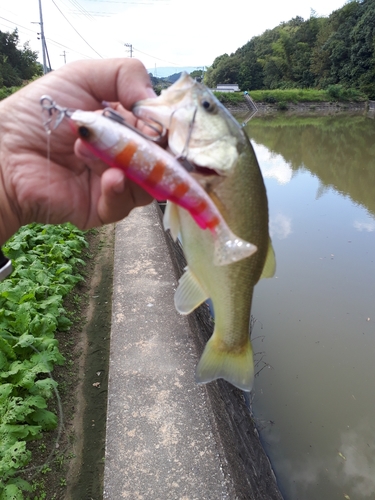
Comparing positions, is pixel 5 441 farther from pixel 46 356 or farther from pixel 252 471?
pixel 252 471

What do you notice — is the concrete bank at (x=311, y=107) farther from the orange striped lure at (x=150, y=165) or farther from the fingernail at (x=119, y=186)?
the orange striped lure at (x=150, y=165)

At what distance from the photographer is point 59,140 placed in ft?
5.86

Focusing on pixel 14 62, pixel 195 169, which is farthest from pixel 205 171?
pixel 14 62

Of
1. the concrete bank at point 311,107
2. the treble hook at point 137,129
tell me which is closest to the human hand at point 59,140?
the treble hook at point 137,129

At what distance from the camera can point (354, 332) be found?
5.77 m

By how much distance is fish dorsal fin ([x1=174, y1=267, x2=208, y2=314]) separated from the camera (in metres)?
1.50

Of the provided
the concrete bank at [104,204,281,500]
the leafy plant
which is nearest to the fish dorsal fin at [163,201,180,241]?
the concrete bank at [104,204,281,500]

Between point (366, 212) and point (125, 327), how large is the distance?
9.01 metres

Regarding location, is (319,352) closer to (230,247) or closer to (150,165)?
(230,247)

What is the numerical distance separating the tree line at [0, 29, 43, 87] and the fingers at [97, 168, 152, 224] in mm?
42789

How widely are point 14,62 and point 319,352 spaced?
160 ft

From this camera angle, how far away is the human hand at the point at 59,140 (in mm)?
1720

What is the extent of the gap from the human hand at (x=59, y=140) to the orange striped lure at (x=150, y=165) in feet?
1.45

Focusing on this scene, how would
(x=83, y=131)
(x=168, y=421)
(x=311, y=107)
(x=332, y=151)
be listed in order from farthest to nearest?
(x=311, y=107) → (x=332, y=151) → (x=168, y=421) → (x=83, y=131)
